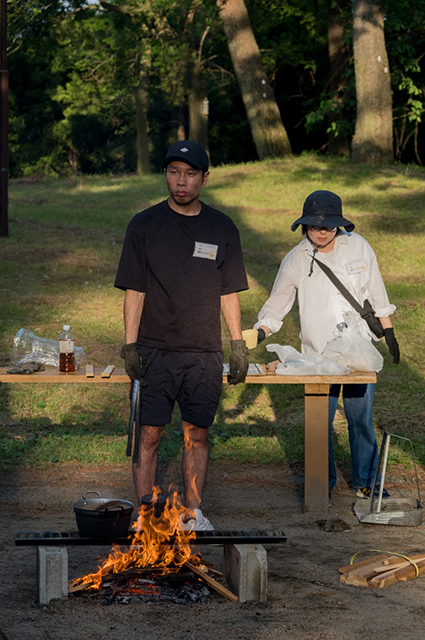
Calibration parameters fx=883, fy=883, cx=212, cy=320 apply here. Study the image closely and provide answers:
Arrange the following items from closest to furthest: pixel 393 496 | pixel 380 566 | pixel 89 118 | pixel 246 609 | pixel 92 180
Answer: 1. pixel 246 609
2. pixel 380 566
3. pixel 393 496
4. pixel 92 180
5. pixel 89 118

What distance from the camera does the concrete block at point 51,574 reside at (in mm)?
4266

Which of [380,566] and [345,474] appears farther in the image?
[345,474]

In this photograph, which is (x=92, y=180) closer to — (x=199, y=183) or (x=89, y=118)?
(x=199, y=183)

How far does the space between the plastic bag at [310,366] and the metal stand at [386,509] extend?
546 mm

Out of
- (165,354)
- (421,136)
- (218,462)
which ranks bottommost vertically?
(218,462)

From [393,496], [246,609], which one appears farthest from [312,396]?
[246,609]

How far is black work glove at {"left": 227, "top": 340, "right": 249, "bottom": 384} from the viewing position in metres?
5.42

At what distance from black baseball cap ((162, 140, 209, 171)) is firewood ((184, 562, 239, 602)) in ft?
7.11

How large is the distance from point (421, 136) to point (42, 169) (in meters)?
27.8

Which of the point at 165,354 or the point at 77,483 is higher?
the point at 165,354

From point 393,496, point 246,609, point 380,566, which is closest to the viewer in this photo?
point 246,609

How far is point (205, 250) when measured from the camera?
5.03 metres

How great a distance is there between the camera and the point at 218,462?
7.52m

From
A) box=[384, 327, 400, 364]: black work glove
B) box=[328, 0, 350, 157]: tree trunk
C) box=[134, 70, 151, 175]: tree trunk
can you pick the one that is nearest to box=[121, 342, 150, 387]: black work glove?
box=[384, 327, 400, 364]: black work glove
